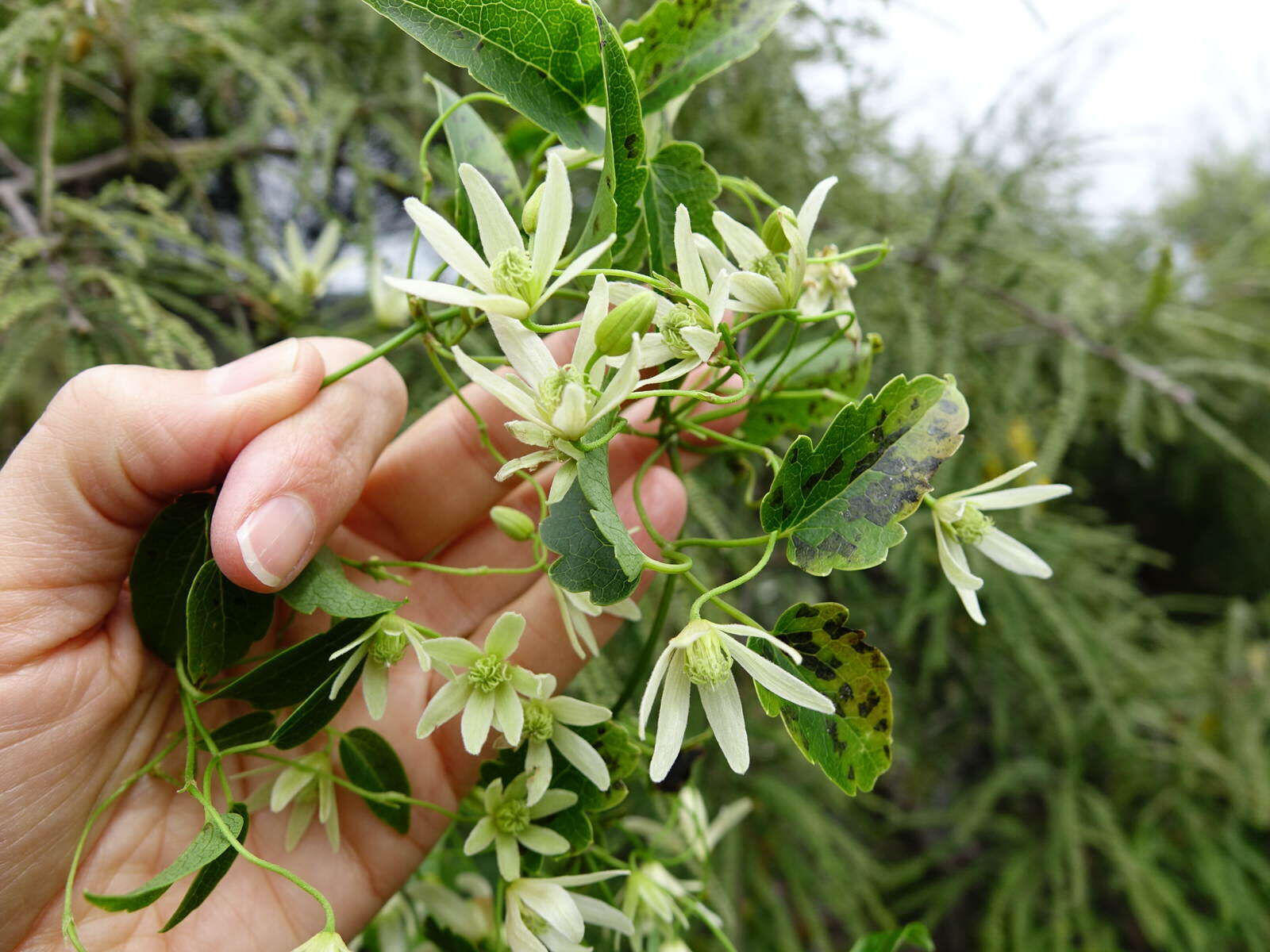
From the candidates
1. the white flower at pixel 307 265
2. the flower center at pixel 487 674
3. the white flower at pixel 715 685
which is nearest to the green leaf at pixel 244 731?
the flower center at pixel 487 674

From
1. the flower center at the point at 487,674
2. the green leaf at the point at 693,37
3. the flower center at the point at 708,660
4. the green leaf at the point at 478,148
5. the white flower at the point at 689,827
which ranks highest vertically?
the green leaf at the point at 693,37

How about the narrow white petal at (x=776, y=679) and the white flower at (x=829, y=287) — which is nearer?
the narrow white petal at (x=776, y=679)

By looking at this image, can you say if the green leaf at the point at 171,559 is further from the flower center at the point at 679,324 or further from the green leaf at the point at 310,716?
the flower center at the point at 679,324

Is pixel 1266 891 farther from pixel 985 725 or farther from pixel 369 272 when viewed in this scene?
pixel 369 272

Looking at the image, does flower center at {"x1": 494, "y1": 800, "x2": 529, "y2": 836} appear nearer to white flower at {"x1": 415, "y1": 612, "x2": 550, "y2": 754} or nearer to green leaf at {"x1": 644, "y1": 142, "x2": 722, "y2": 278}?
white flower at {"x1": 415, "y1": 612, "x2": 550, "y2": 754}

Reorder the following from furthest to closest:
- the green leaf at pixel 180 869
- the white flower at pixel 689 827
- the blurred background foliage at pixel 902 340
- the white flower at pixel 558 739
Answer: the blurred background foliage at pixel 902 340, the white flower at pixel 689 827, the white flower at pixel 558 739, the green leaf at pixel 180 869

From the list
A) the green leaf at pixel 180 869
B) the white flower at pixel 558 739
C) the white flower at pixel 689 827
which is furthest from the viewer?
the white flower at pixel 689 827

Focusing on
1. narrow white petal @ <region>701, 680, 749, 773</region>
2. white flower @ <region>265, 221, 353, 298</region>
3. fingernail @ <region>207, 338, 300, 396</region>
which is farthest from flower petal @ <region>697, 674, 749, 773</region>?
white flower @ <region>265, 221, 353, 298</region>

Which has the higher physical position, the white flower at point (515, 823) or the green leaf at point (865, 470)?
the green leaf at point (865, 470)
